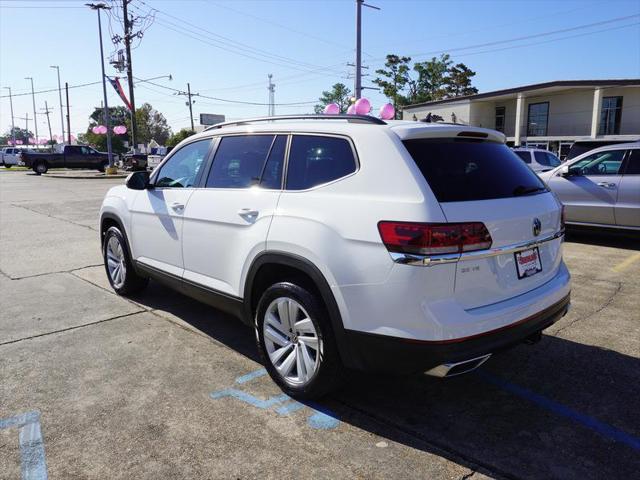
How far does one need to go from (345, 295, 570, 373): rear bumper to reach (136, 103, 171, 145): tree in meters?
76.9

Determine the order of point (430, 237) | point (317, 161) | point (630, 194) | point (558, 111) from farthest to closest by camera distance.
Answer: point (558, 111) → point (630, 194) → point (317, 161) → point (430, 237)

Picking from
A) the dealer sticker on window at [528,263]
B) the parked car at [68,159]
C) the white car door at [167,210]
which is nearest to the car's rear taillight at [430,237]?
the dealer sticker on window at [528,263]

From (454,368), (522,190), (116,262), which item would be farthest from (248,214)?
(116,262)

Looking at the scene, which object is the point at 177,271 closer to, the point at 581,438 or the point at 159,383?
the point at 159,383

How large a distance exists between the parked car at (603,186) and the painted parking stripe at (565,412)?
19.3 ft

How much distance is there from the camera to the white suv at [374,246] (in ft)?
8.86

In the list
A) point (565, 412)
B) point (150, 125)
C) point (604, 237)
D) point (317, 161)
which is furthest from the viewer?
point (150, 125)

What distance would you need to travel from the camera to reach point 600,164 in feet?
28.5

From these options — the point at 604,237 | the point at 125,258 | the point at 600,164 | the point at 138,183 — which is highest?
the point at 600,164

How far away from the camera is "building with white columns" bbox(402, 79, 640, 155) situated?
103ft

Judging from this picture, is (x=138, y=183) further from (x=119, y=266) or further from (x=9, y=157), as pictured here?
(x=9, y=157)

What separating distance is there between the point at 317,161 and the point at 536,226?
4.68ft

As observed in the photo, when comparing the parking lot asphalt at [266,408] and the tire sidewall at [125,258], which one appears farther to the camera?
the tire sidewall at [125,258]

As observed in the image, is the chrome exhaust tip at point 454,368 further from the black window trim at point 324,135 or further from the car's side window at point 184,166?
the car's side window at point 184,166
